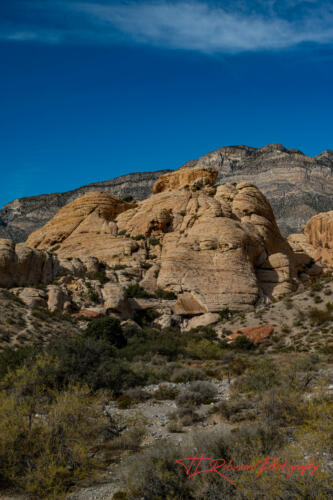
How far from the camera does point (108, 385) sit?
15.8 meters

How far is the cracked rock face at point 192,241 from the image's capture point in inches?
1660

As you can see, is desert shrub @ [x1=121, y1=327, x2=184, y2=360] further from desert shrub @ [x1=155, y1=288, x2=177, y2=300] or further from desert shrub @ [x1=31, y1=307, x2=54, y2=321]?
desert shrub @ [x1=155, y1=288, x2=177, y2=300]

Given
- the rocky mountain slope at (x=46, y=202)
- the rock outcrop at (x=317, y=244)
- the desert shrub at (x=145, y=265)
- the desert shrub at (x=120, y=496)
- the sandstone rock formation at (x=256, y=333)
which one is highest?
the rocky mountain slope at (x=46, y=202)

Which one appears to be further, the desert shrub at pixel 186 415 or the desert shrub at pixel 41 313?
the desert shrub at pixel 41 313

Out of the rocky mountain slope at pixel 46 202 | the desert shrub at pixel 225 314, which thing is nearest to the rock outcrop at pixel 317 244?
the desert shrub at pixel 225 314

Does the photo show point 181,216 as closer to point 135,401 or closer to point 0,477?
point 135,401

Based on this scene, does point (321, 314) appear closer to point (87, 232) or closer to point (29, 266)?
point (29, 266)

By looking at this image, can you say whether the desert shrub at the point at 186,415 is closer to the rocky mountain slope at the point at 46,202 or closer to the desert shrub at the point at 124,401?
the desert shrub at the point at 124,401

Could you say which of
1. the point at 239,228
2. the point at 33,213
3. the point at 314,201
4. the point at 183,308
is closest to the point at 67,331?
the point at 183,308

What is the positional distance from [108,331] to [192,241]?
66.2 feet

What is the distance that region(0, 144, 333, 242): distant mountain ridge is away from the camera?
468 ft

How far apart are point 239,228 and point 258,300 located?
918 centimetres

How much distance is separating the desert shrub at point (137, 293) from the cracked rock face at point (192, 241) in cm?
184

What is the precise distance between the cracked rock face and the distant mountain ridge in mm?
83189
